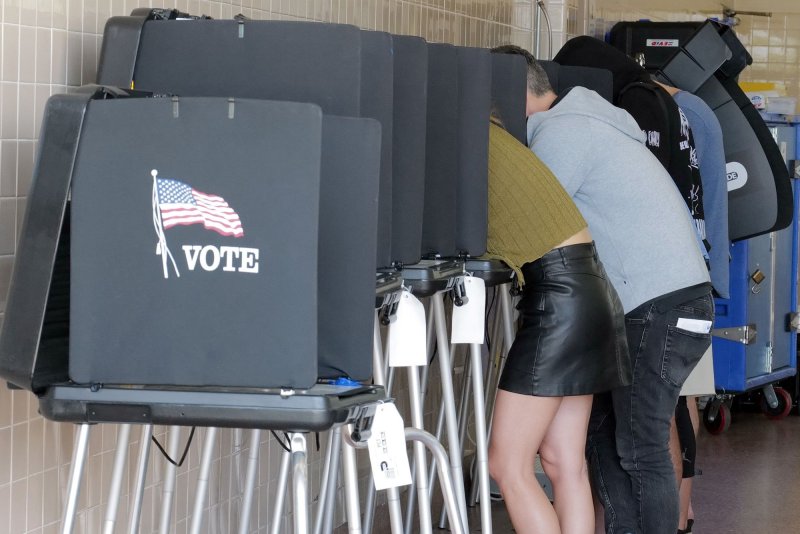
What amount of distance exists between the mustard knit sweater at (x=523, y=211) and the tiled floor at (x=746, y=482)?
1.41m

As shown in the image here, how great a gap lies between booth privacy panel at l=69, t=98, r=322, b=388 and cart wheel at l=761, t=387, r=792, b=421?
4673mm

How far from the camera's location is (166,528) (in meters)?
2.15

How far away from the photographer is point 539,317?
2.57m

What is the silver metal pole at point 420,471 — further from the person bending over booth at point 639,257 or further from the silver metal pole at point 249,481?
the person bending over booth at point 639,257

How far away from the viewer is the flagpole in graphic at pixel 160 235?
59.9 inches

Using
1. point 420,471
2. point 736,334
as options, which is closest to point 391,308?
point 420,471

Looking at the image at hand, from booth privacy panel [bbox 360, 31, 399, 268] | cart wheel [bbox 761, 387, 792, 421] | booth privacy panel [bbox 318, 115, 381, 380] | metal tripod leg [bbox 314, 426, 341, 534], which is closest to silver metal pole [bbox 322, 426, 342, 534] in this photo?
metal tripod leg [bbox 314, 426, 341, 534]

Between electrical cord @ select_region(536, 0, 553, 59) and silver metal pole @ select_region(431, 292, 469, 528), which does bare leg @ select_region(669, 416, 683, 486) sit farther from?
electrical cord @ select_region(536, 0, 553, 59)

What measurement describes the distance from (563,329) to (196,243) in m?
1.22

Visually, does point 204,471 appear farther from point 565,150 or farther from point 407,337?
point 565,150

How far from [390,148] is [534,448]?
35.8 inches

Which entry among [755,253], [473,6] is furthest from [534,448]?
[755,253]

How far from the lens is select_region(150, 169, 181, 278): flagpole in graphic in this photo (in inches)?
59.9

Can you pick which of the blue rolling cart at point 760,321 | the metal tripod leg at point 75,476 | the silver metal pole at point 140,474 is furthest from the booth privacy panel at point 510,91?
the blue rolling cart at point 760,321
